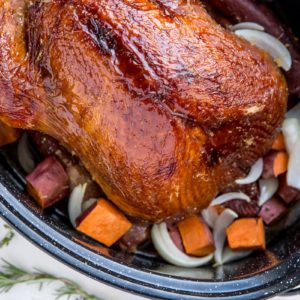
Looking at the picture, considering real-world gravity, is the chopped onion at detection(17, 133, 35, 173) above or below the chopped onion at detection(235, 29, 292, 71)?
below

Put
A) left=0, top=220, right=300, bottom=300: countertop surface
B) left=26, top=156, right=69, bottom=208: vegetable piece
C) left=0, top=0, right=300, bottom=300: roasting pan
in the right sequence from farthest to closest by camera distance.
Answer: left=0, top=220, right=300, bottom=300: countertop surface → left=26, top=156, right=69, bottom=208: vegetable piece → left=0, top=0, right=300, bottom=300: roasting pan

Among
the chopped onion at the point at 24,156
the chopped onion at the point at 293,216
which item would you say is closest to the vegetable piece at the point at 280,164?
the chopped onion at the point at 293,216

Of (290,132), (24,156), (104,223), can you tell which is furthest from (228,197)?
(24,156)

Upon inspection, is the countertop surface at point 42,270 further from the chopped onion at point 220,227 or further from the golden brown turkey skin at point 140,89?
the golden brown turkey skin at point 140,89

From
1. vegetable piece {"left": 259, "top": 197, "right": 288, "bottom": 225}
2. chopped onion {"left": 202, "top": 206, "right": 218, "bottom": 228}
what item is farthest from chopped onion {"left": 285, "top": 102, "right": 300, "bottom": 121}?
chopped onion {"left": 202, "top": 206, "right": 218, "bottom": 228}

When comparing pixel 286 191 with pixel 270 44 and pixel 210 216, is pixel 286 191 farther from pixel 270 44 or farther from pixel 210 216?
pixel 270 44

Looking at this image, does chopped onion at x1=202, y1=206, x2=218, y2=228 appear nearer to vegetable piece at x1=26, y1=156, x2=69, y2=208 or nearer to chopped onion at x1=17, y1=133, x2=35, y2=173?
vegetable piece at x1=26, y1=156, x2=69, y2=208
